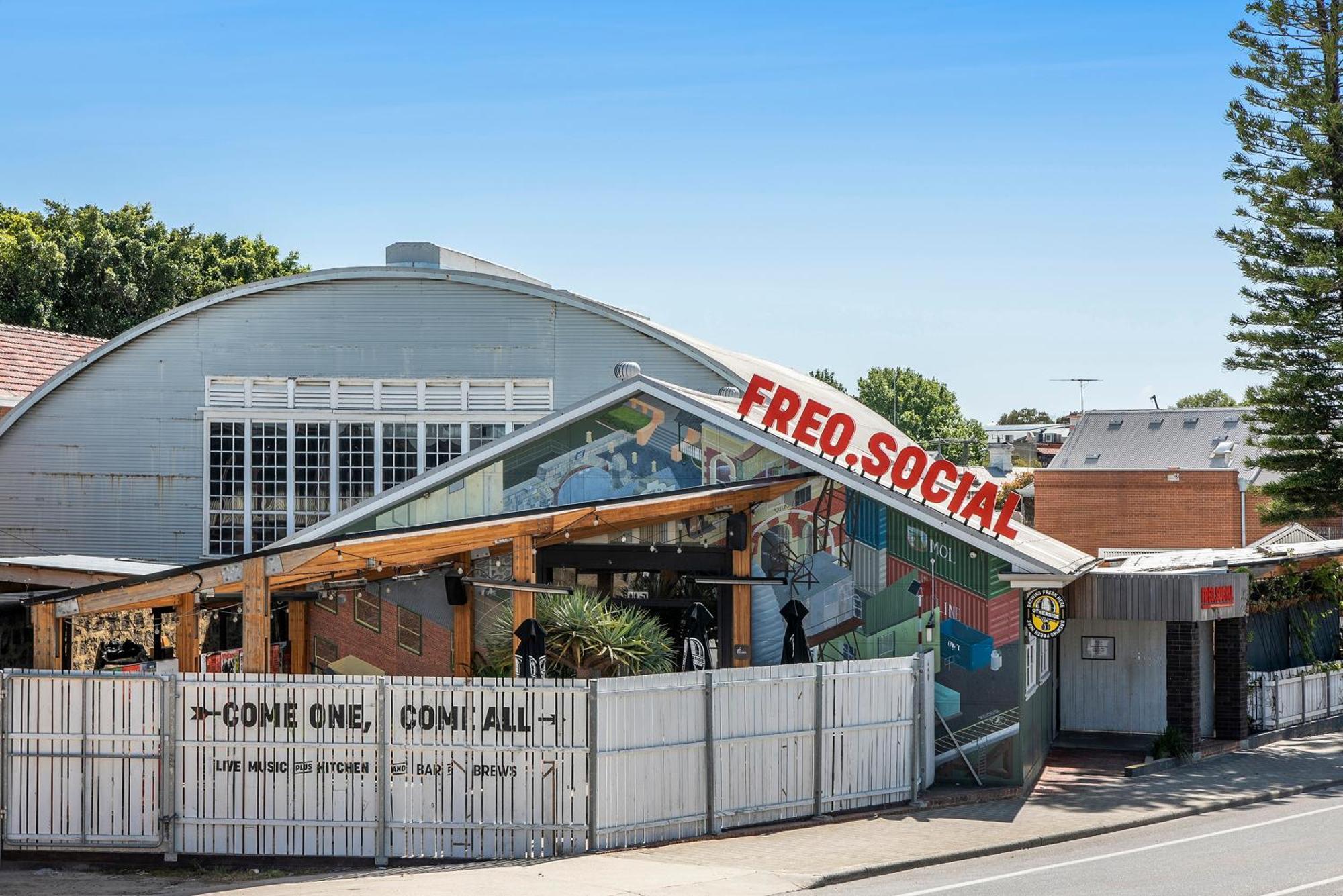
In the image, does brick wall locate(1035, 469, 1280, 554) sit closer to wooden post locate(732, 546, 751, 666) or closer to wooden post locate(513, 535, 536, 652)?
wooden post locate(732, 546, 751, 666)

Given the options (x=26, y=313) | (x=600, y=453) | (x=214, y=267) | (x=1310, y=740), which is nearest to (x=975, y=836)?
(x=600, y=453)

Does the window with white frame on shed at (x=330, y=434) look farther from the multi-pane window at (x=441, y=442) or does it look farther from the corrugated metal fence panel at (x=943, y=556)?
the corrugated metal fence panel at (x=943, y=556)

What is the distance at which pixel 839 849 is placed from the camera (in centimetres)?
1573

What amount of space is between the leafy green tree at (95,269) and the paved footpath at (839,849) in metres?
40.7

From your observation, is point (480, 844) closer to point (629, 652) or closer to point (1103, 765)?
point (629, 652)

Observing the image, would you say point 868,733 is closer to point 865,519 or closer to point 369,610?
point 865,519

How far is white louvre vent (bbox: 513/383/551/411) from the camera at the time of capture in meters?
27.8

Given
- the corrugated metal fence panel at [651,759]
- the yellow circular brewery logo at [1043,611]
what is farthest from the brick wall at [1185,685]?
the corrugated metal fence panel at [651,759]

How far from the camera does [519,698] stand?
15.4 meters

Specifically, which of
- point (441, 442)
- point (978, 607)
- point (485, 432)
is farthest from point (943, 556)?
point (441, 442)

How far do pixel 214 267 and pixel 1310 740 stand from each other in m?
46.6

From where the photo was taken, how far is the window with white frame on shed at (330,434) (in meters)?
28.0

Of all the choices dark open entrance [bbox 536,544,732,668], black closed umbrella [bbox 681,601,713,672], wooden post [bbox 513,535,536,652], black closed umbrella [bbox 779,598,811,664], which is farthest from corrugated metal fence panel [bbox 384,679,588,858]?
dark open entrance [bbox 536,544,732,668]

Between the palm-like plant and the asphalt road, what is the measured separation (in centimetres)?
492
